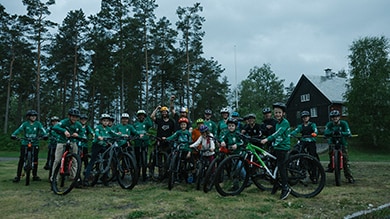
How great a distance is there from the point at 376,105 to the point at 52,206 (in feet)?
102

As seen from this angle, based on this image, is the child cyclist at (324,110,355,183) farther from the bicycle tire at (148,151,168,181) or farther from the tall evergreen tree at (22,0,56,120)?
the tall evergreen tree at (22,0,56,120)

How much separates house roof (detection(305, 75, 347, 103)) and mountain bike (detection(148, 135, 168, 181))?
1274 inches

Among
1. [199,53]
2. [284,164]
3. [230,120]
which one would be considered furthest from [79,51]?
[284,164]

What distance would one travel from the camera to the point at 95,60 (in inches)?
1136

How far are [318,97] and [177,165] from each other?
3460 cm

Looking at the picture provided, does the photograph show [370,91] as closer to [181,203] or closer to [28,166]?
[181,203]

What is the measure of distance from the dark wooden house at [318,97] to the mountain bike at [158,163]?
3148cm

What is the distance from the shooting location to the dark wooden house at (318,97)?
35.8 m

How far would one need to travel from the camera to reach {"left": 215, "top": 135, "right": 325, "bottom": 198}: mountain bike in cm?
568

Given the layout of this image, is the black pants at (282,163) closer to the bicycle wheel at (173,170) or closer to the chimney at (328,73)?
the bicycle wheel at (173,170)

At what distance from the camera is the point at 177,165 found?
664cm

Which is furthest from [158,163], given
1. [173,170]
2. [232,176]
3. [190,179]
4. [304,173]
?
[304,173]

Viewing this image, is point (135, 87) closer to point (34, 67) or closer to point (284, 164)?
point (34, 67)

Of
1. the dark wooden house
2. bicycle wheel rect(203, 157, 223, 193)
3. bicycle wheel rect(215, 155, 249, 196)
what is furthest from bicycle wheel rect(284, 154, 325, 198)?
the dark wooden house
